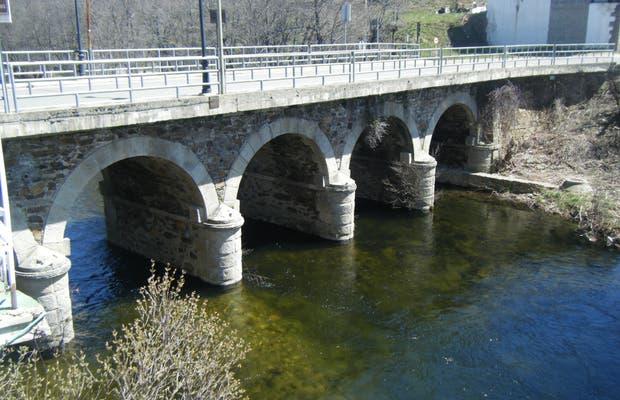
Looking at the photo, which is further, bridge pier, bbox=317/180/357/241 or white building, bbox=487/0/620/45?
white building, bbox=487/0/620/45

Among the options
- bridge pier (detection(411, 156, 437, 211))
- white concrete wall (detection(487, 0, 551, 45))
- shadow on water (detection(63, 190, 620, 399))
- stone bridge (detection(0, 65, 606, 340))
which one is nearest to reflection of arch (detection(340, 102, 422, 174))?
stone bridge (detection(0, 65, 606, 340))

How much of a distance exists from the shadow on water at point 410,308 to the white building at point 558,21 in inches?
886

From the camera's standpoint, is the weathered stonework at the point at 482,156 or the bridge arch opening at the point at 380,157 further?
the weathered stonework at the point at 482,156

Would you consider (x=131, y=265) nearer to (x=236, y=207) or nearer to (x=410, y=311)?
(x=236, y=207)

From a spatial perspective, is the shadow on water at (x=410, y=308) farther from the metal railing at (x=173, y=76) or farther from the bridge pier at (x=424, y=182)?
the metal railing at (x=173, y=76)

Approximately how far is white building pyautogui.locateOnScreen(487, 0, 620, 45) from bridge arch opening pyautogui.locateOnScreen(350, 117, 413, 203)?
23.5m

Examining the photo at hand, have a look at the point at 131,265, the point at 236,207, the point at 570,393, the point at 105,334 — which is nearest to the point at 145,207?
the point at 131,265

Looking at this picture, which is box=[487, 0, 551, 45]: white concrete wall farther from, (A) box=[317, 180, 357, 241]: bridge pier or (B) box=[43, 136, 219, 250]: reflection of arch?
(B) box=[43, 136, 219, 250]: reflection of arch

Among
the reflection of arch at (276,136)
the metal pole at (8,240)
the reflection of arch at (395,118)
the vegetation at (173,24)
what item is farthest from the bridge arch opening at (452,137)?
the metal pole at (8,240)

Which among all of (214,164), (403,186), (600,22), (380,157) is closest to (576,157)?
(403,186)

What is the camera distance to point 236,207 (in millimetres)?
15781

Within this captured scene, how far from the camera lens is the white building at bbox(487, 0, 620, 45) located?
124 ft

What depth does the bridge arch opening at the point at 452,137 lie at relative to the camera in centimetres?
2652

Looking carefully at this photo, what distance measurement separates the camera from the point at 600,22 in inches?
1494
